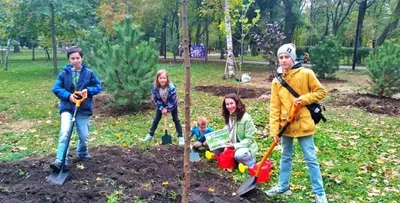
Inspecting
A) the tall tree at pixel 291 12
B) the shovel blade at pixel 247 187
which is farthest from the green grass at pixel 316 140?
the tall tree at pixel 291 12

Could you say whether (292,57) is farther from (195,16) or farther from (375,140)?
(195,16)

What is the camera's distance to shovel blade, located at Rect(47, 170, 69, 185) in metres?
3.84

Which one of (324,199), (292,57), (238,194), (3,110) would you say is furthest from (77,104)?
(3,110)

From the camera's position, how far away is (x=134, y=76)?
8070mm

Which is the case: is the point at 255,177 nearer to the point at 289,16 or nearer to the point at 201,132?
the point at 201,132

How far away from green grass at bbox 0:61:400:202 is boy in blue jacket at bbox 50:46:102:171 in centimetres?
120

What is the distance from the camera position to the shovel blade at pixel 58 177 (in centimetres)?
384

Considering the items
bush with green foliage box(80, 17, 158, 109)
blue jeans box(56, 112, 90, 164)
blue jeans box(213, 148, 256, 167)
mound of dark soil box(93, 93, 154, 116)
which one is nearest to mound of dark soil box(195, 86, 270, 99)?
mound of dark soil box(93, 93, 154, 116)

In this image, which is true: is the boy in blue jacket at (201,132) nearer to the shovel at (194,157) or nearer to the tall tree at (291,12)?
the shovel at (194,157)

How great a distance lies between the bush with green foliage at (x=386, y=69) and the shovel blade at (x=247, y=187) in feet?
23.3

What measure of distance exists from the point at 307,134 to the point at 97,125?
4.91m

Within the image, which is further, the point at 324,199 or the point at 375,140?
the point at 375,140

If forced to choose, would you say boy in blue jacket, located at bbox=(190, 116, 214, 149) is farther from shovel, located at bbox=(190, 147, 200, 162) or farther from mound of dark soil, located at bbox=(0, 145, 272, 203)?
mound of dark soil, located at bbox=(0, 145, 272, 203)

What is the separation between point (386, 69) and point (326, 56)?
6.65 metres
